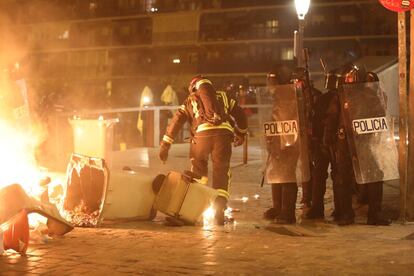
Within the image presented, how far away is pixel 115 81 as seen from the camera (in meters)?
59.3

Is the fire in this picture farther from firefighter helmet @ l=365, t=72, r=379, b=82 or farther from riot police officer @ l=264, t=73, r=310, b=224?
firefighter helmet @ l=365, t=72, r=379, b=82

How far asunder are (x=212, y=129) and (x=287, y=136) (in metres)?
0.89

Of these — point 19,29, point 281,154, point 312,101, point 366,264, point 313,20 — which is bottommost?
point 366,264

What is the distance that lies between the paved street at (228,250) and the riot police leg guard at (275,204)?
0.48 ft

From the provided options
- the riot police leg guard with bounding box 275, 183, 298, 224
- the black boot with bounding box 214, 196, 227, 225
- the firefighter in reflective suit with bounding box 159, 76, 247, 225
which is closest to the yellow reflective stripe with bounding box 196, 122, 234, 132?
the firefighter in reflective suit with bounding box 159, 76, 247, 225

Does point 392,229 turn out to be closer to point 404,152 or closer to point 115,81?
point 404,152

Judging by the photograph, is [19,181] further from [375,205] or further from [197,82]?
[375,205]

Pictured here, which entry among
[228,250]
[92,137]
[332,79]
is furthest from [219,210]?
[92,137]

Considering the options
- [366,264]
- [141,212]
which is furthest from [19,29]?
[366,264]

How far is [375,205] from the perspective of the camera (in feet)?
24.9

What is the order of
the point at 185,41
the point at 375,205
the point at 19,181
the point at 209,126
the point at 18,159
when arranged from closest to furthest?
the point at 375,205
the point at 209,126
the point at 19,181
the point at 18,159
the point at 185,41

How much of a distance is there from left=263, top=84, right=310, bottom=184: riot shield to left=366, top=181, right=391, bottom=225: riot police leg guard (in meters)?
0.76

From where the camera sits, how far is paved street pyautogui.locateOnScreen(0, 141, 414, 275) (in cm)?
557

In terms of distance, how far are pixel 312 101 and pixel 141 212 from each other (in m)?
2.41
